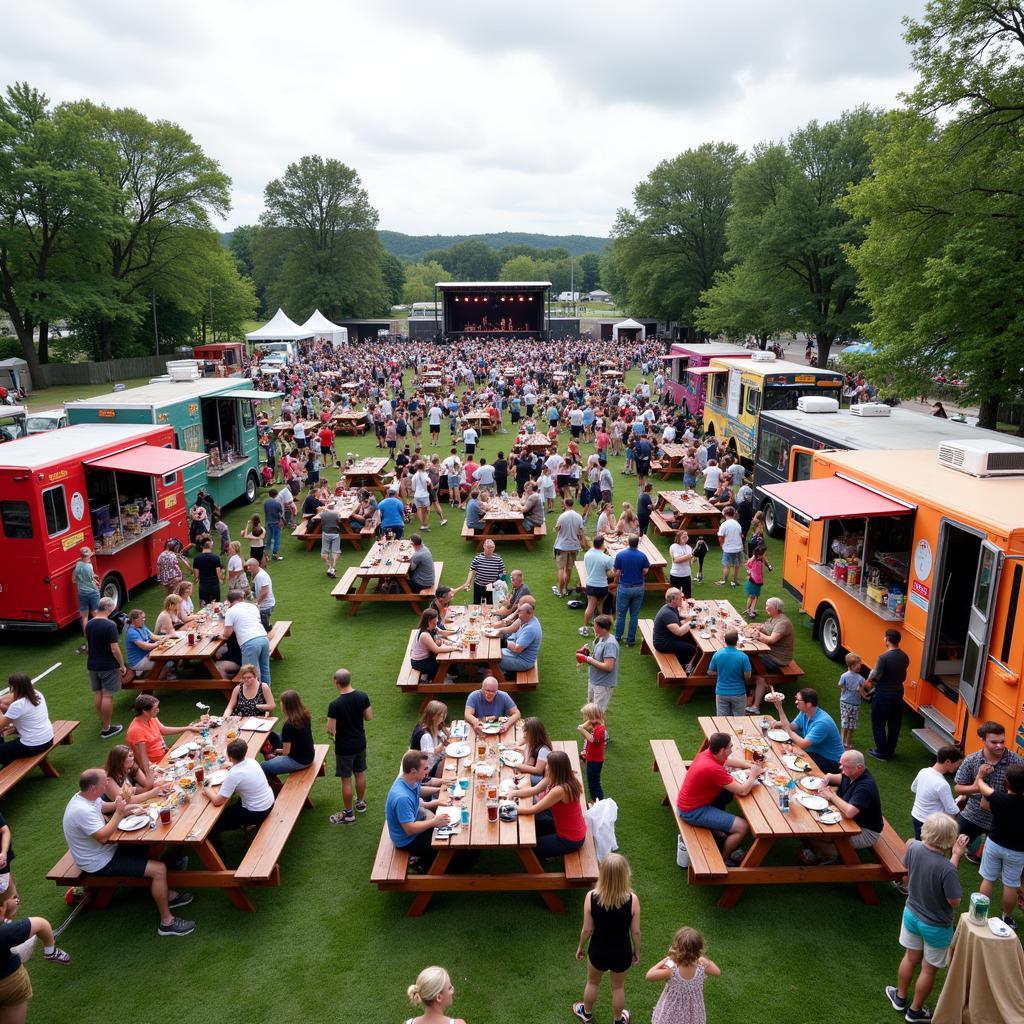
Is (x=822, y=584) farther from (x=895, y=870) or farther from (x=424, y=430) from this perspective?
(x=424, y=430)

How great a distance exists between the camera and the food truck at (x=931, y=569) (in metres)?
7.00

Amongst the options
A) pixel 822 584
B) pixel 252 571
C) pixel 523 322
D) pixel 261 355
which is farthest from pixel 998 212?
pixel 523 322

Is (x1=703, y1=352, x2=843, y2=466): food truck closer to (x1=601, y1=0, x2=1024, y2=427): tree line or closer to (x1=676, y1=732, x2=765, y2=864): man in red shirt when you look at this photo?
(x1=601, y1=0, x2=1024, y2=427): tree line

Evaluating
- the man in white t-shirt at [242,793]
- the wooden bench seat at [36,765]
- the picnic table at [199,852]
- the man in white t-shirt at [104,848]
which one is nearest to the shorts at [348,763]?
the picnic table at [199,852]

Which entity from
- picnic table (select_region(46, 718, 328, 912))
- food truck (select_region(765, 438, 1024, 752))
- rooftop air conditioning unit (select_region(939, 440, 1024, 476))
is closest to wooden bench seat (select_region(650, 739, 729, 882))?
food truck (select_region(765, 438, 1024, 752))

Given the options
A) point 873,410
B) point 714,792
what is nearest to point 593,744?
point 714,792

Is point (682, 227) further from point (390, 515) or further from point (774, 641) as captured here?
point (774, 641)

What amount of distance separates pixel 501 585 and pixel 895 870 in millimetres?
6154

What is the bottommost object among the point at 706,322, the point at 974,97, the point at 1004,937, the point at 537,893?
the point at 537,893

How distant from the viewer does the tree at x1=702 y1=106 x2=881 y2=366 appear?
111ft

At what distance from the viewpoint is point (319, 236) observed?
70.9 meters

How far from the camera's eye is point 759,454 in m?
17.0

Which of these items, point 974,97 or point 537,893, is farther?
point 974,97

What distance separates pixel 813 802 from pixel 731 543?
7.15 m
